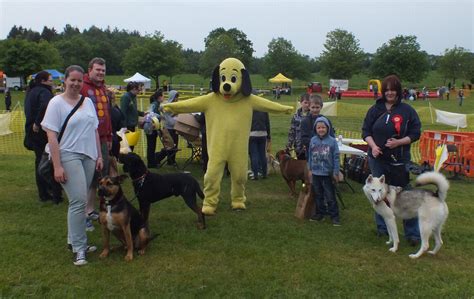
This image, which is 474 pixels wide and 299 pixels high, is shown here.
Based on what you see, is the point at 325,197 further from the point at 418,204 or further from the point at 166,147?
the point at 166,147

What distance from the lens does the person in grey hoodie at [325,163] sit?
18.1ft

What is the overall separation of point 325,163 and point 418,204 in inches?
54.1

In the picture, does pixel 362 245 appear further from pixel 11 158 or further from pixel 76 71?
pixel 11 158

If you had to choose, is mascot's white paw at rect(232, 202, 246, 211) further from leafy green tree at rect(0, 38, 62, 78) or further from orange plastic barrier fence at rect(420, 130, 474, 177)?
leafy green tree at rect(0, 38, 62, 78)

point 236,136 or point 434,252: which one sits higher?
point 236,136

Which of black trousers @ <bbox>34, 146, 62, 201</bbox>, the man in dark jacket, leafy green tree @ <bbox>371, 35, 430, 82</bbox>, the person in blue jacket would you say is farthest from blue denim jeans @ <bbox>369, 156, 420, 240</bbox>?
leafy green tree @ <bbox>371, 35, 430, 82</bbox>

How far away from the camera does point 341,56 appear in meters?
59.8

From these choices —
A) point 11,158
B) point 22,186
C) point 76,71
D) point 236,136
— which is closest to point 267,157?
point 236,136

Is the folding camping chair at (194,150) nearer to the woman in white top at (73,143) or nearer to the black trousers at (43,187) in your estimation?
the black trousers at (43,187)

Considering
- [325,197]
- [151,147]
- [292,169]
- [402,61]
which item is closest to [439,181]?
[325,197]

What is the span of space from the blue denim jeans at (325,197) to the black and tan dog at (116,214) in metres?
2.54

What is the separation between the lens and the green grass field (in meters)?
3.82

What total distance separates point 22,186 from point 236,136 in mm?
4244

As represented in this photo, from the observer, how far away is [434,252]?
4.63 meters
